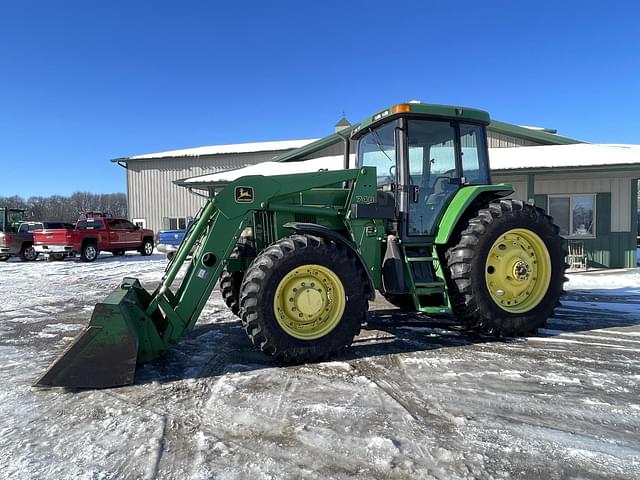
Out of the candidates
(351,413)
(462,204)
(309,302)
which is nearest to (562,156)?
(462,204)

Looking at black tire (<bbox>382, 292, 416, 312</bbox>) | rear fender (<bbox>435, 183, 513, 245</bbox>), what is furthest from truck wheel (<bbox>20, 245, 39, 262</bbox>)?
rear fender (<bbox>435, 183, 513, 245</bbox>)

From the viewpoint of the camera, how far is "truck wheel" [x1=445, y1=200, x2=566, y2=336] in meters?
4.40

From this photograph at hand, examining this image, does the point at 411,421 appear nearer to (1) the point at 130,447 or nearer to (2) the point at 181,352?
(1) the point at 130,447

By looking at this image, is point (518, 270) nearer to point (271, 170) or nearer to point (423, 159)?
point (423, 159)

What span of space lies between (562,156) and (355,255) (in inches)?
402

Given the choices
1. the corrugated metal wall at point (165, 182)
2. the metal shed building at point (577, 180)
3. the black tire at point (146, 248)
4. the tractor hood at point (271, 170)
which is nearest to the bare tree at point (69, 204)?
the corrugated metal wall at point (165, 182)

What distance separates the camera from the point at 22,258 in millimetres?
17219

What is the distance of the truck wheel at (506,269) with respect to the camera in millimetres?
4402

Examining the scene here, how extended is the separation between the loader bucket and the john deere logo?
4.62 feet

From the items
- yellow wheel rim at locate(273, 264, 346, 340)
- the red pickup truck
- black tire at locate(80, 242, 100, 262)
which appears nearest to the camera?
yellow wheel rim at locate(273, 264, 346, 340)

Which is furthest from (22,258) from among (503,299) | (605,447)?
(605,447)

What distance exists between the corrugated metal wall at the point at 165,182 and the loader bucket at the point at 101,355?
24649 millimetres

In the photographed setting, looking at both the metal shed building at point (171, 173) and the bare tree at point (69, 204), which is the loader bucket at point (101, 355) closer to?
the metal shed building at point (171, 173)

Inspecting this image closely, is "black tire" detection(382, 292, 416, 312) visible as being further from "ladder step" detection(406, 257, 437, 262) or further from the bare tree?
the bare tree
